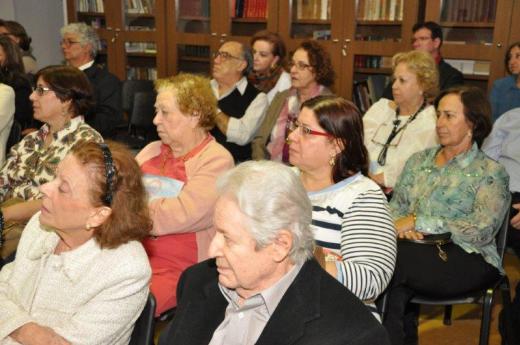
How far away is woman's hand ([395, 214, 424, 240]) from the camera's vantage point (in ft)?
8.24

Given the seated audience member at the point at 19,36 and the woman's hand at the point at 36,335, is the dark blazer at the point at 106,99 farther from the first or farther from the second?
the woman's hand at the point at 36,335

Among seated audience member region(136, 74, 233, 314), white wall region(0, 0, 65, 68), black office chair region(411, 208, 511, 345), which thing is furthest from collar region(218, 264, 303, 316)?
white wall region(0, 0, 65, 68)

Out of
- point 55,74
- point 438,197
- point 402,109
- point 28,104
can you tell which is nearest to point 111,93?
point 28,104

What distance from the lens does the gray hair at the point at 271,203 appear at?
1.36 m

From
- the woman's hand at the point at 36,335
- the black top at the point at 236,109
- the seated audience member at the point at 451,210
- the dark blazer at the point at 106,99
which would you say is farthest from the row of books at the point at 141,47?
the woman's hand at the point at 36,335

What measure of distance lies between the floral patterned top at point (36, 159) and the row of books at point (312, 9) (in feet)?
9.80

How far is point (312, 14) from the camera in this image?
527 cm

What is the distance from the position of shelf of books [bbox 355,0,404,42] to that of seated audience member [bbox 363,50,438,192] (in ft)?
4.59

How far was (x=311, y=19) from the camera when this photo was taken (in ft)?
17.4

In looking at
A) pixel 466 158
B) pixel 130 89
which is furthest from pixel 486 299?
pixel 130 89

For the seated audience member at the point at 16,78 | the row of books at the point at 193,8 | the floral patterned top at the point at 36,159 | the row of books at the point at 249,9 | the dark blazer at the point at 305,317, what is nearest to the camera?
the dark blazer at the point at 305,317

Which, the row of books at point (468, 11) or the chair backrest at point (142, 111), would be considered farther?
the chair backrest at point (142, 111)

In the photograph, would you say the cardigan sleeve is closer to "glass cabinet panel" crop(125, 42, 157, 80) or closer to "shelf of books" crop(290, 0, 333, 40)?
"shelf of books" crop(290, 0, 333, 40)

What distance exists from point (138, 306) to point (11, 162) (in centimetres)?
158
